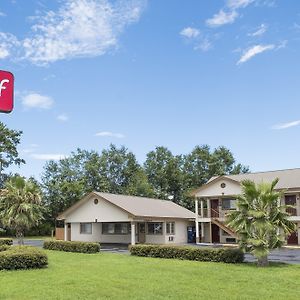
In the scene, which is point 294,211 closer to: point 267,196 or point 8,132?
point 267,196

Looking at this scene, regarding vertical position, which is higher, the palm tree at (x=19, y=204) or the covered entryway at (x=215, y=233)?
the palm tree at (x=19, y=204)

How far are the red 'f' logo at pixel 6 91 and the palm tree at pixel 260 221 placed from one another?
1929 centimetres

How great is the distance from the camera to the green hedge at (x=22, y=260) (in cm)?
1947

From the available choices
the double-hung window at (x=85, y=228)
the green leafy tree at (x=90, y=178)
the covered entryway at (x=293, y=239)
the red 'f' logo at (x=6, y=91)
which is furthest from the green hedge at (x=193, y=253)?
the green leafy tree at (x=90, y=178)

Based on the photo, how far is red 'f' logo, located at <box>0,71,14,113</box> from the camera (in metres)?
4.05

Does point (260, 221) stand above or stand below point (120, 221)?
above

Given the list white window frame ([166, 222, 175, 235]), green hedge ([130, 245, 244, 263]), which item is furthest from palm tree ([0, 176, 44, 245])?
white window frame ([166, 222, 175, 235])

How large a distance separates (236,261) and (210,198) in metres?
20.4

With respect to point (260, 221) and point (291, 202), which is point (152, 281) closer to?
point (260, 221)

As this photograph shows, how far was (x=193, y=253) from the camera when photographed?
971 inches

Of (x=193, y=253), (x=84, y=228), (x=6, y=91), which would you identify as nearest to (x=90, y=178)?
(x=84, y=228)

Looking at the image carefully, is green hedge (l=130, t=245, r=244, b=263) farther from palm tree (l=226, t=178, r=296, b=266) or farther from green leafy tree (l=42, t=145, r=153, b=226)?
green leafy tree (l=42, t=145, r=153, b=226)

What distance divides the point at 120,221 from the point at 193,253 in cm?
1413

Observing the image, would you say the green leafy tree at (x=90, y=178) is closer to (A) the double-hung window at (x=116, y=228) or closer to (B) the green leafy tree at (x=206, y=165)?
(B) the green leafy tree at (x=206, y=165)
